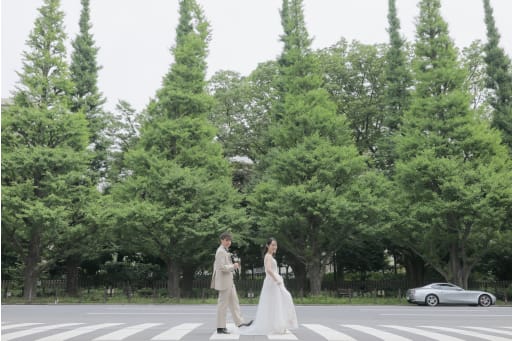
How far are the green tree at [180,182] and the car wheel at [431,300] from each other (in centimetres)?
1032

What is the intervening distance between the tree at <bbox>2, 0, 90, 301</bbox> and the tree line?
0.08 m

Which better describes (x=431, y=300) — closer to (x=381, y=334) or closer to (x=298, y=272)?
(x=298, y=272)

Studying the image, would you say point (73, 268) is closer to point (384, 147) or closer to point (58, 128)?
point (58, 128)

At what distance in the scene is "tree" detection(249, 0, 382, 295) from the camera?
2634cm

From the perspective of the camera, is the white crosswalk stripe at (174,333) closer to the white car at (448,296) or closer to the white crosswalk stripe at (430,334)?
the white crosswalk stripe at (430,334)

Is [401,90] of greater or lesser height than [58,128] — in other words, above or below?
above

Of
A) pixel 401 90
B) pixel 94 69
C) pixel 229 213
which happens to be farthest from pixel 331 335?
pixel 94 69

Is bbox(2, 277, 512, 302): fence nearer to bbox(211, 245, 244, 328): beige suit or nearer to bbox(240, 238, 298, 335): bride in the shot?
bbox(240, 238, 298, 335): bride

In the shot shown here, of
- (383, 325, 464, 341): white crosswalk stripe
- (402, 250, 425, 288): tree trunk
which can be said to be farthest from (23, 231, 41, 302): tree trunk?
(383, 325, 464, 341): white crosswalk stripe

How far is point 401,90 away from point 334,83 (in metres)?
5.19

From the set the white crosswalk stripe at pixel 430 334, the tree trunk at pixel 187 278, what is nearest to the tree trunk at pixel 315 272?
the tree trunk at pixel 187 278

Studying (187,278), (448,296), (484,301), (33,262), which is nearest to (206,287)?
(187,278)

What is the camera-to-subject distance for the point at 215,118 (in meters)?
36.4

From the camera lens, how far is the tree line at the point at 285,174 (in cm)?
2644
